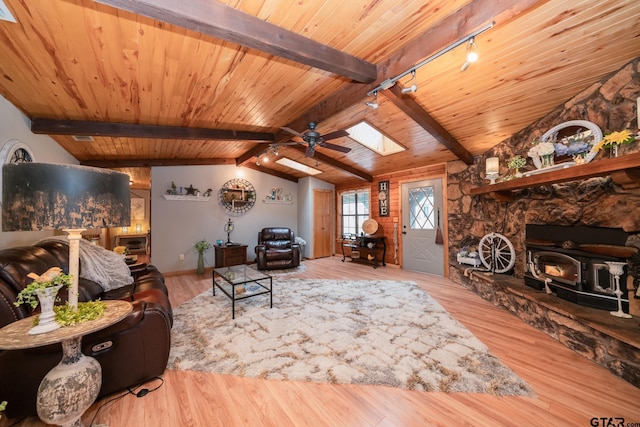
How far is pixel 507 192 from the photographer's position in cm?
364

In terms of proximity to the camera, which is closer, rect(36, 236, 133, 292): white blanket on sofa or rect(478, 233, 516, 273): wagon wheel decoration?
rect(36, 236, 133, 292): white blanket on sofa

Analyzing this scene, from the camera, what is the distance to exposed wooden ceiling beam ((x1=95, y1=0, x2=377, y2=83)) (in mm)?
1411

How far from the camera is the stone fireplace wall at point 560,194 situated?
2.36 meters

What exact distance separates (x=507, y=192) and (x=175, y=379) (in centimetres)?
463

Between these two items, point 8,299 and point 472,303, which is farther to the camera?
point 472,303

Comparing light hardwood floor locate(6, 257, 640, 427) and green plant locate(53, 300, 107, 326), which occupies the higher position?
green plant locate(53, 300, 107, 326)

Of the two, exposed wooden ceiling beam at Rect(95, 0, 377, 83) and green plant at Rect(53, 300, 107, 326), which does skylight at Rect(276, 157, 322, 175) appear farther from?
green plant at Rect(53, 300, 107, 326)

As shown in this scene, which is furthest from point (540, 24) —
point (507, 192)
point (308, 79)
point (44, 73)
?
point (44, 73)

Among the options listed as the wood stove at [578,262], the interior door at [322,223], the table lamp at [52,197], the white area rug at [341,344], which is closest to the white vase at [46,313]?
the table lamp at [52,197]

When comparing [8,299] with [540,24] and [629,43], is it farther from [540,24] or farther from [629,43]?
[629,43]

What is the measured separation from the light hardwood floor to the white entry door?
3.05m

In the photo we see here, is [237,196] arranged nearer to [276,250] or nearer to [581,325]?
[276,250]

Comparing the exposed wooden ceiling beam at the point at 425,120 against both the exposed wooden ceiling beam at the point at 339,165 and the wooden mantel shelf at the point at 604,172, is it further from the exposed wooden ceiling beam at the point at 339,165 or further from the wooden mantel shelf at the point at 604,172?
the exposed wooden ceiling beam at the point at 339,165

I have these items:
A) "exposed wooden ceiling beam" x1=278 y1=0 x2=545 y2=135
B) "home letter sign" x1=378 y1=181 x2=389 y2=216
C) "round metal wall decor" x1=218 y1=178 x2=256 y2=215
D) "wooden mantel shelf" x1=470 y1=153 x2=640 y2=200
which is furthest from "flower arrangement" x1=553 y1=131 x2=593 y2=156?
"round metal wall decor" x1=218 y1=178 x2=256 y2=215
